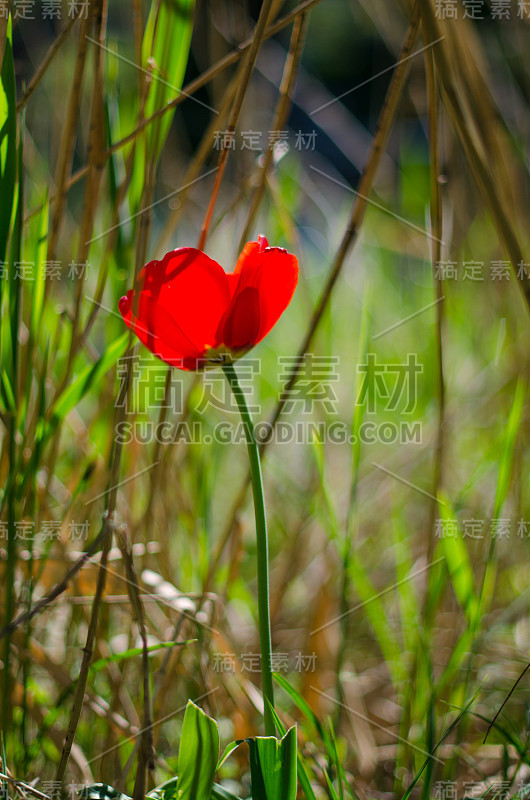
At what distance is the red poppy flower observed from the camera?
0.31m

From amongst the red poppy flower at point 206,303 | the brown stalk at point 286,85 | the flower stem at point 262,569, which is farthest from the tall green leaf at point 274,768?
the brown stalk at point 286,85

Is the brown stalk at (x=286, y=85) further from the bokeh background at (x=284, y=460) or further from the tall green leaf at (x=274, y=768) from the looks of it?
the tall green leaf at (x=274, y=768)

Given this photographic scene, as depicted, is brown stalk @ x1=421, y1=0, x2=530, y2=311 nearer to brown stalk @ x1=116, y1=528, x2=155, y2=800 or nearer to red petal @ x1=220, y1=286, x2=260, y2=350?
red petal @ x1=220, y1=286, x2=260, y2=350

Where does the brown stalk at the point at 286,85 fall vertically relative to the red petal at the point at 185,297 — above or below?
above

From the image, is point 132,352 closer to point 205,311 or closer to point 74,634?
point 205,311

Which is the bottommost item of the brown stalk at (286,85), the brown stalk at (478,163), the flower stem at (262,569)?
the flower stem at (262,569)

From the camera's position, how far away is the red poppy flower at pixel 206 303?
0.31m

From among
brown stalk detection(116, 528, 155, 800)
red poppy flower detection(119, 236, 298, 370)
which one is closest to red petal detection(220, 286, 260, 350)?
red poppy flower detection(119, 236, 298, 370)

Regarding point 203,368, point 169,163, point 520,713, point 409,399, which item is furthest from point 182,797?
point 169,163

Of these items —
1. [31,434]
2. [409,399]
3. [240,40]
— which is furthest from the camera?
[409,399]

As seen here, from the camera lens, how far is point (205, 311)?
1.07 feet

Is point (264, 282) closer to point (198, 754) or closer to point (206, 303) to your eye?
point (206, 303)

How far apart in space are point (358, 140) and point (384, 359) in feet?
1.32

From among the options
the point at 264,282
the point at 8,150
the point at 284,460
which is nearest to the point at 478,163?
the point at 264,282
